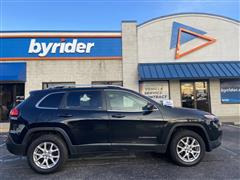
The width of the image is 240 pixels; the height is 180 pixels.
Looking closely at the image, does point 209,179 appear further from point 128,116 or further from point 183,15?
point 183,15

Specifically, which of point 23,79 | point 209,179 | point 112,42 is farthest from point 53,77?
point 209,179

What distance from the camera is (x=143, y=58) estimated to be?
1366cm

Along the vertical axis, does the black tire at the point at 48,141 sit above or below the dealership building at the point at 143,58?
below

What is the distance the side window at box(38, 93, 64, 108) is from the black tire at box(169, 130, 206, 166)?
2.74m

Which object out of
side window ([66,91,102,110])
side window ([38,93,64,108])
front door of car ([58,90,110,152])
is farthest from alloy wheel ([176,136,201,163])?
side window ([38,93,64,108])

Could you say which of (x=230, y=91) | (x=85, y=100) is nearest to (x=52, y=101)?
(x=85, y=100)

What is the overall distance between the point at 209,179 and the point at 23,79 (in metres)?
11.8

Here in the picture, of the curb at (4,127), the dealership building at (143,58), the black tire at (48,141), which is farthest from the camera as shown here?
the dealership building at (143,58)

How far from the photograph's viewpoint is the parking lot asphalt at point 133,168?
4.19 metres

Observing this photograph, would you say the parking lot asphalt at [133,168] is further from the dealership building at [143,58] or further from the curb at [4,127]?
the dealership building at [143,58]

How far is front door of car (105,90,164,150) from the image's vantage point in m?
4.60

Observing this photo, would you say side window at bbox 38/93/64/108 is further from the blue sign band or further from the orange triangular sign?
the orange triangular sign

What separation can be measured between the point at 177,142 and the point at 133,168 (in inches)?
45.0

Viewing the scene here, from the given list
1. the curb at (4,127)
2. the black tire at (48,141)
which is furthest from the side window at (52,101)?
the curb at (4,127)
